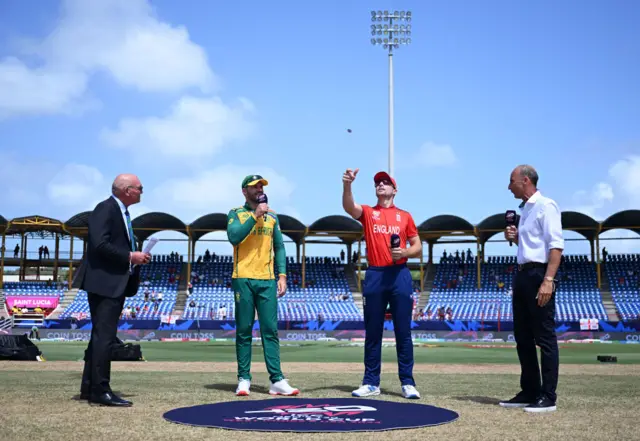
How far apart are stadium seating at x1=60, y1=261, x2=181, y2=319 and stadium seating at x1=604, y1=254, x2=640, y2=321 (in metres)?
28.4

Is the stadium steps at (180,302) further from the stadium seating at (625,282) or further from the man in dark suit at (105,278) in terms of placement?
the man in dark suit at (105,278)

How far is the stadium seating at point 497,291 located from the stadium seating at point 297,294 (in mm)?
6138

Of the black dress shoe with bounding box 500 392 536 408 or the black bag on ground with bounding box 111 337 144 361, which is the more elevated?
the black dress shoe with bounding box 500 392 536 408

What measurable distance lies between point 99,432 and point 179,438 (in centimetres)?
62

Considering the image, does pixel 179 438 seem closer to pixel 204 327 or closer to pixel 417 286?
pixel 204 327

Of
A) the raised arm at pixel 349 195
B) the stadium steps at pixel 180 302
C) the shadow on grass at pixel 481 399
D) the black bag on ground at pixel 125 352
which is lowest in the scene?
the black bag on ground at pixel 125 352

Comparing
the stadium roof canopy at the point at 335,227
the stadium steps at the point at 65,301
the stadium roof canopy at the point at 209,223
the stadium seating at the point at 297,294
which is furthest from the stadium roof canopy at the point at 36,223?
the stadium roof canopy at the point at 335,227

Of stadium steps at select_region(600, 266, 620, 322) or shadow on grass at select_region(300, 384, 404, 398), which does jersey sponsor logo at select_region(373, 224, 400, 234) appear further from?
stadium steps at select_region(600, 266, 620, 322)

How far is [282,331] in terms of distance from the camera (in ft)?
115

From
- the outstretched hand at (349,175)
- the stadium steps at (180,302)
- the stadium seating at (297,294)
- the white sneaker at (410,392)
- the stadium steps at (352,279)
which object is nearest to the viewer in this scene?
the white sneaker at (410,392)

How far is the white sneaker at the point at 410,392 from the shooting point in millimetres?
7066

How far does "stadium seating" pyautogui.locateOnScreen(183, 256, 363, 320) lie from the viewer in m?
44.7

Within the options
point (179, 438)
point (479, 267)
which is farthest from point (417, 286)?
point (179, 438)

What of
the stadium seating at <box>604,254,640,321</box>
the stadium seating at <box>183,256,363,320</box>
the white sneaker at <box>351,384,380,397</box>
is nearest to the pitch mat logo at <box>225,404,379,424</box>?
the white sneaker at <box>351,384,380,397</box>
